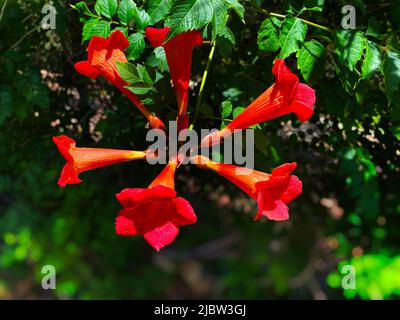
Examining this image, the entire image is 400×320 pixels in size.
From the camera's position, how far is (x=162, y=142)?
5.13 ft

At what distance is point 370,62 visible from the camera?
4.96 ft

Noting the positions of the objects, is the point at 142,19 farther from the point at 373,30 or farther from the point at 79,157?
the point at 373,30

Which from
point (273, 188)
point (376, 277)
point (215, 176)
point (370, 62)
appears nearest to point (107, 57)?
point (273, 188)

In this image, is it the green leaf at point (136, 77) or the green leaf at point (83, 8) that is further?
the green leaf at point (83, 8)

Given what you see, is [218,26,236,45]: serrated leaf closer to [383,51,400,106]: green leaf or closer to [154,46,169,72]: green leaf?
[154,46,169,72]: green leaf

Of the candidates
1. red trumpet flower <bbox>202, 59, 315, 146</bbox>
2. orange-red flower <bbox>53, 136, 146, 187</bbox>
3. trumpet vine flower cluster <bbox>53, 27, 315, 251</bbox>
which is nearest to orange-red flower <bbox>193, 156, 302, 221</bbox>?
trumpet vine flower cluster <bbox>53, 27, 315, 251</bbox>

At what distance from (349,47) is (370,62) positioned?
67 millimetres

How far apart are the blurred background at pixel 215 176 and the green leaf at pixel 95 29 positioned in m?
0.06

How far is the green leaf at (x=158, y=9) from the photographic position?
1.45m

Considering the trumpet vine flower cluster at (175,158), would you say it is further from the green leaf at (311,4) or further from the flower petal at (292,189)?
the green leaf at (311,4)

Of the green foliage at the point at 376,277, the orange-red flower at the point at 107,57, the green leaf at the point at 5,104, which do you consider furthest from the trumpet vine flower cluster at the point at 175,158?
the green foliage at the point at 376,277

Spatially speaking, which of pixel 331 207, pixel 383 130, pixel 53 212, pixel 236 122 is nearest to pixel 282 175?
pixel 236 122

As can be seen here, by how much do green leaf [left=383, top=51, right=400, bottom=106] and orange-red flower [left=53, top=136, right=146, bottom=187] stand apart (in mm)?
653
